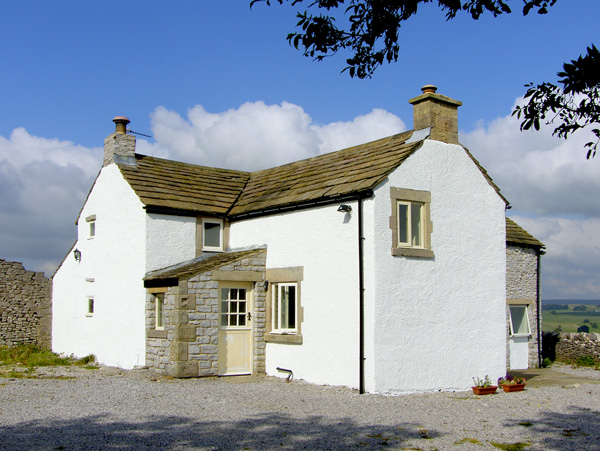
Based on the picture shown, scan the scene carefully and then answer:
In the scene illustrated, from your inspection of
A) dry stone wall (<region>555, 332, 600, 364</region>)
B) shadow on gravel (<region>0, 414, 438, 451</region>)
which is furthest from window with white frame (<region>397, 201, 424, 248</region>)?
dry stone wall (<region>555, 332, 600, 364</region>)

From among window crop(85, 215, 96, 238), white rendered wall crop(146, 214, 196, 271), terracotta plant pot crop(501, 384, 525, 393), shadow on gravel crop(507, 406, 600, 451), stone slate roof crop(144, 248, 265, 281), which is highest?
window crop(85, 215, 96, 238)

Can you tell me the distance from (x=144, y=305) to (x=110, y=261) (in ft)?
8.60

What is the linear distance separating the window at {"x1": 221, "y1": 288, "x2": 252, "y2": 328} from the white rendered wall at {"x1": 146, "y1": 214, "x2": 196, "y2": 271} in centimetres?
228

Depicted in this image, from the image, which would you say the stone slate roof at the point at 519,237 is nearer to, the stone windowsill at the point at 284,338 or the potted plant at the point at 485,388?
the potted plant at the point at 485,388

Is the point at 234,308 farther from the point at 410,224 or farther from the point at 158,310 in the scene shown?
the point at 410,224

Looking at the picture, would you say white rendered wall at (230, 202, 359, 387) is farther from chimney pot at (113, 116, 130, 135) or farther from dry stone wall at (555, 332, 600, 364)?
dry stone wall at (555, 332, 600, 364)

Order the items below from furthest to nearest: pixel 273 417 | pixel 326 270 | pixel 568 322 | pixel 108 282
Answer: pixel 568 322 → pixel 108 282 → pixel 326 270 → pixel 273 417

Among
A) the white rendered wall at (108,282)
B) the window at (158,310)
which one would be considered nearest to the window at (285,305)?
the window at (158,310)

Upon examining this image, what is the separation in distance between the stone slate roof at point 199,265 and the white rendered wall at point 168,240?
9.3 inches

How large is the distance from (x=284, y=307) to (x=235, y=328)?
1370 mm

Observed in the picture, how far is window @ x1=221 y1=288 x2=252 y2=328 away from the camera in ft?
53.4

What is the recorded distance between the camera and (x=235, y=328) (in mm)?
16281

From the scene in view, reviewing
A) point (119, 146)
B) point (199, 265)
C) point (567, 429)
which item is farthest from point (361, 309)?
point (119, 146)

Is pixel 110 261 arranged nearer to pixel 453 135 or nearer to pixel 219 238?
pixel 219 238
